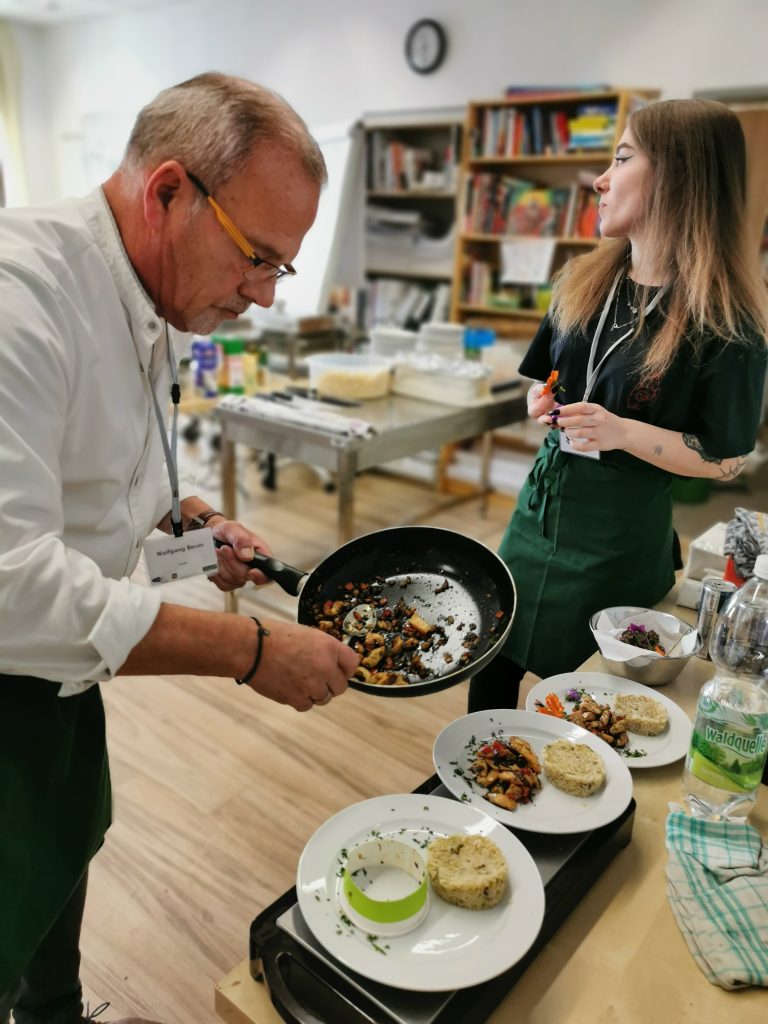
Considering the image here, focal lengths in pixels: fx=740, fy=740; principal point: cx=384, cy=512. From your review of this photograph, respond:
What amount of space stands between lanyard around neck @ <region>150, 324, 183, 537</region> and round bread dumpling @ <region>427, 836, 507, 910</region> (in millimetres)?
688

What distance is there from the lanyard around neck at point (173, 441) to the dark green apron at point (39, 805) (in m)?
0.32

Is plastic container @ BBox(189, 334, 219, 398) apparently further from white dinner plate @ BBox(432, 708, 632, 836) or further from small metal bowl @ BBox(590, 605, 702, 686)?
white dinner plate @ BBox(432, 708, 632, 836)

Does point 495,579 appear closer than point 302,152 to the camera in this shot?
No

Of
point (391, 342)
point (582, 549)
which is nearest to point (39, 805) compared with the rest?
point (582, 549)

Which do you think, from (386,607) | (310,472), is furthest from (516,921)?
(310,472)

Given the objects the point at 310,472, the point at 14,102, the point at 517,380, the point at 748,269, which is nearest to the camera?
the point at 748,269

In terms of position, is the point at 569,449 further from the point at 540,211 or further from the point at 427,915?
the point at 540,211

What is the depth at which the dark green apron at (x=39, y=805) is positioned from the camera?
3.13ft

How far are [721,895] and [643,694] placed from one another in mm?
377

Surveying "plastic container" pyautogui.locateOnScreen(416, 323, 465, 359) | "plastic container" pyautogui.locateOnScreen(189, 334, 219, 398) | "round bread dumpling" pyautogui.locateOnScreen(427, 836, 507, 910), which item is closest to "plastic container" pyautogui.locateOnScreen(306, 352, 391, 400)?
"plastic container" pyautogui.locateOnScreen(416, 323, 465, 359)

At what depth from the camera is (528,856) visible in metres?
0.84

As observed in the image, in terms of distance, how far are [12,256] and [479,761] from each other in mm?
839

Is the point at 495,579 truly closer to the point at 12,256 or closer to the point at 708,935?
the point at 708,935

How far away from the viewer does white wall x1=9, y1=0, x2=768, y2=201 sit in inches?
153
